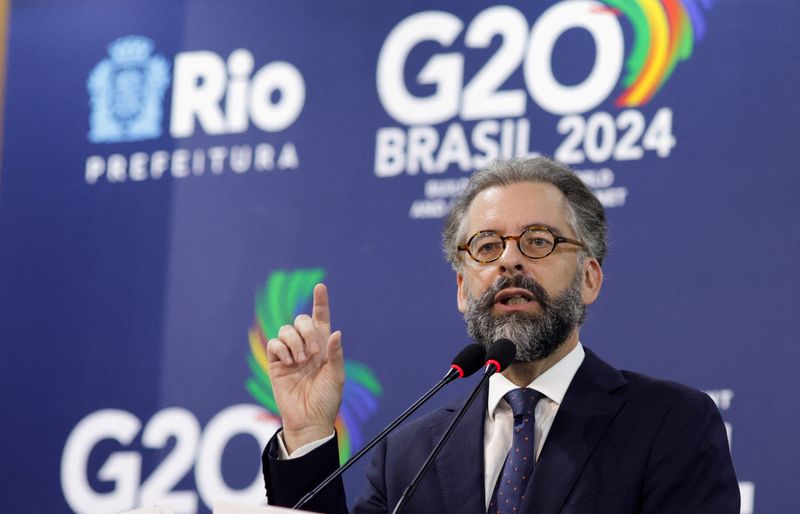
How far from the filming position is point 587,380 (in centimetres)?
237

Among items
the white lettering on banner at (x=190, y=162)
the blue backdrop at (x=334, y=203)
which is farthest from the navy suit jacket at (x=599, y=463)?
the white lettering on banner at (x=190, y=162)

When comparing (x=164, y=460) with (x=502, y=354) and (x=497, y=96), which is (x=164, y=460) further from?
(x=502, y=354)

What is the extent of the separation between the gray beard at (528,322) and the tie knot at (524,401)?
0.07 m

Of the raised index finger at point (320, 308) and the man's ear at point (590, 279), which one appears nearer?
the raised index finger at point (320, 308)

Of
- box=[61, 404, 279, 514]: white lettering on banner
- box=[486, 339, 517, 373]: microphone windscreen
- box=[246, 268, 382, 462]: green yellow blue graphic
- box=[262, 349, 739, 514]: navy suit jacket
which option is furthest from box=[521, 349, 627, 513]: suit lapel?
box=[61, 404, 279, 514]: white lettering on banner

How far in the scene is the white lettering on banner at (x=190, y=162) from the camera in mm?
4039

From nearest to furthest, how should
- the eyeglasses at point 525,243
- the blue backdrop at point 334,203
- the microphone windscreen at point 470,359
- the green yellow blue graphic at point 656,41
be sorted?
the microphone windscreen at point 470,359
the eyeglasses at point 525,243
the blue backdrop at point 334,203
the green yellow blue graphic at point 656,41

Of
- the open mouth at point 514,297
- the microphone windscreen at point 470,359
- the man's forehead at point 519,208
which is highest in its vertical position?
the man's forehead at point 519,208

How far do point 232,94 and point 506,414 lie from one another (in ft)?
7.01

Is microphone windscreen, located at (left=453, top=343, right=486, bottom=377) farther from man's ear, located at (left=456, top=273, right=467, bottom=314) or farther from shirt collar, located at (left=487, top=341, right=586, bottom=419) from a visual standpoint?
man's ear, located at (left=456, top=273, right=467, bottom=314)

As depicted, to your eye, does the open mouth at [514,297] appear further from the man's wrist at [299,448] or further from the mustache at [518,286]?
the man's wrist at [299,448]

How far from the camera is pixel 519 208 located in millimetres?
2473

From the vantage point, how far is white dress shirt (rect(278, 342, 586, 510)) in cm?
229

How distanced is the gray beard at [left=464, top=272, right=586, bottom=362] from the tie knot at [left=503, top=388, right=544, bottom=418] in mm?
73
